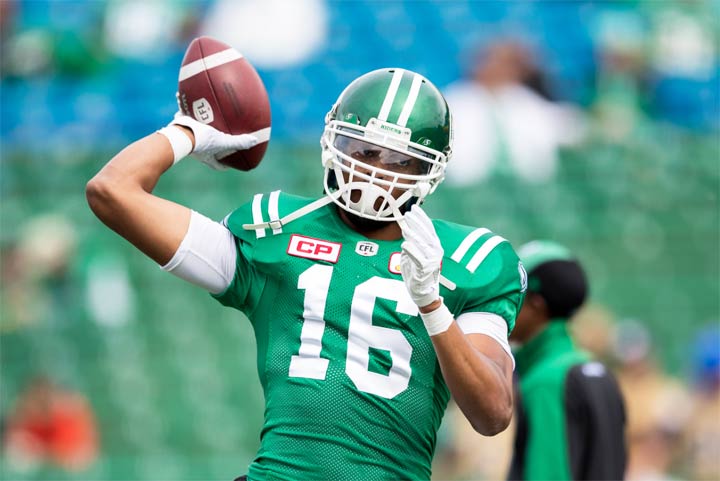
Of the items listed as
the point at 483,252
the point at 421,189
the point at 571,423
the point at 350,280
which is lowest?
the point at 571,423

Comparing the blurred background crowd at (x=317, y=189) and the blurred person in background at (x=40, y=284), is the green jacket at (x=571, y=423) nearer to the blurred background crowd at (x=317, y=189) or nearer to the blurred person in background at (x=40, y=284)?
the blurred background crowd at (x=317, y=189)

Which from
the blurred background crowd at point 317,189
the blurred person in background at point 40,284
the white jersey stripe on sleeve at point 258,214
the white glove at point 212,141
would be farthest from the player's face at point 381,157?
the blurred person in background at point 40,284

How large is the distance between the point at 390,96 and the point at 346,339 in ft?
1.83

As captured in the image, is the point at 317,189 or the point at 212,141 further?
the point at 317,189

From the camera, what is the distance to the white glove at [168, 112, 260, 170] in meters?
2.88

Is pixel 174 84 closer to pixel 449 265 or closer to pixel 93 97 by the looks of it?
pixel 93 97

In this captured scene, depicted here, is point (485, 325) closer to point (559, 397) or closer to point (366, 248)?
point (366, 248)

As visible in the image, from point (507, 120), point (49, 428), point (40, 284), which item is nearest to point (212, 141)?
point (49, 428)

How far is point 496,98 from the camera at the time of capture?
8.64 meters

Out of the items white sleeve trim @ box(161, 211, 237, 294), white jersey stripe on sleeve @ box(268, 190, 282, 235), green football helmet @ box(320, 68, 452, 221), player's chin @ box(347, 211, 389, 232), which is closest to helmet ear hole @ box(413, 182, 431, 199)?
green football helmet @ box(320, 68, 452, 221)

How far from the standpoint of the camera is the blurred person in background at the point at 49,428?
7078 millimetres

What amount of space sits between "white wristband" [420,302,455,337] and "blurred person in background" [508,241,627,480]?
168cm

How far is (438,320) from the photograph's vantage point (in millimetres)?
2453

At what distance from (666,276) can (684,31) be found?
250 centimetres
